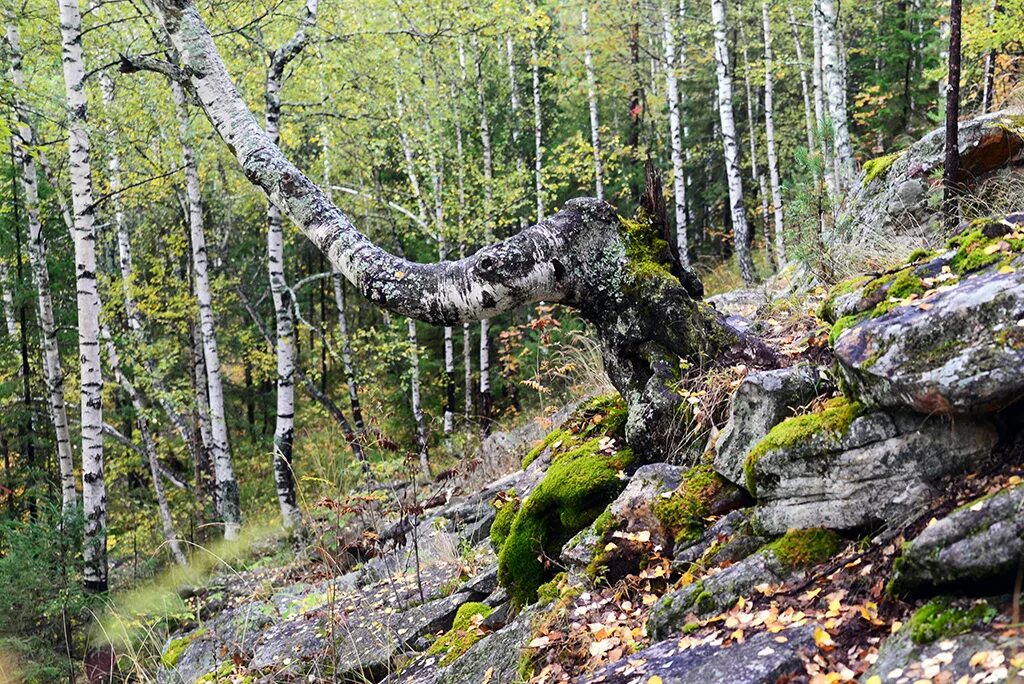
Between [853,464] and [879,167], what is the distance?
19.3 ft

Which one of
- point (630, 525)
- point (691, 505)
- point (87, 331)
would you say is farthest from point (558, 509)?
point (87, 331)

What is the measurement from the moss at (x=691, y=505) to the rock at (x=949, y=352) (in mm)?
877

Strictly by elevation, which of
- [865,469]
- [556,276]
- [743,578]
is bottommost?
[743,578]

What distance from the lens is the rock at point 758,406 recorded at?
3287 mm

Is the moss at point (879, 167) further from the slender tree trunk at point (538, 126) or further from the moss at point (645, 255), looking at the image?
the slender tree trunk at point (538, 126)

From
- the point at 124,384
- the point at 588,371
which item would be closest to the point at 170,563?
the point at 124,384

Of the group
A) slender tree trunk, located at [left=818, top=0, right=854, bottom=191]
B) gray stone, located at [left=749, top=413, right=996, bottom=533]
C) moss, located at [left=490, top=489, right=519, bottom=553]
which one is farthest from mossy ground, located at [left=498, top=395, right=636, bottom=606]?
slender tree trunk, located at [left=818, top=0, right=854, bottom=191]

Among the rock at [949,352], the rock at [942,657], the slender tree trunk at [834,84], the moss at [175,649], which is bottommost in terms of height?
the moss at [175,649]

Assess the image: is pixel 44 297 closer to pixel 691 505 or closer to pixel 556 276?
pixel 556 276

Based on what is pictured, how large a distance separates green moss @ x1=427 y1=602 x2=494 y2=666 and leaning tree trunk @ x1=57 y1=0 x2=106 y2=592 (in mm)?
5450

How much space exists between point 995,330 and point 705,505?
1477 millimetres

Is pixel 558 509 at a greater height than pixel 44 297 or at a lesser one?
lesser

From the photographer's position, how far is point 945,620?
2.10 meters

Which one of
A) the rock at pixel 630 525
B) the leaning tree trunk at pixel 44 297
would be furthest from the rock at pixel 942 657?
the leaning tree trunk at pixel 44 297
